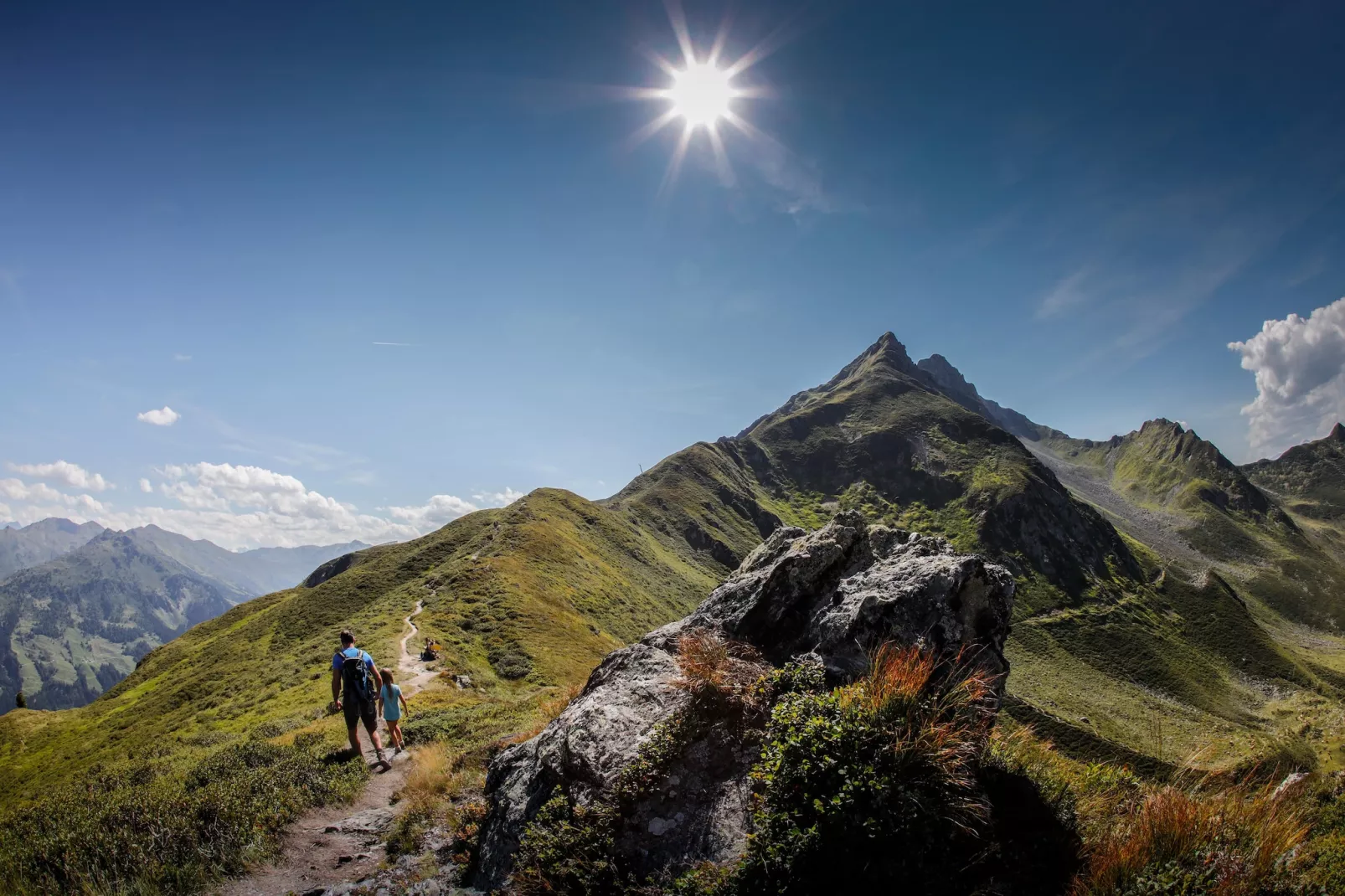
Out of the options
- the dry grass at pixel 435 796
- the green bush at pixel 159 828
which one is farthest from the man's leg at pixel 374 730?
the green bush at pixel 159 828

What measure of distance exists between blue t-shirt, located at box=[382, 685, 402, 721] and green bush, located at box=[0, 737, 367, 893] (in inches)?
144

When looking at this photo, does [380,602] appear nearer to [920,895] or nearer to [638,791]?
[638,791]

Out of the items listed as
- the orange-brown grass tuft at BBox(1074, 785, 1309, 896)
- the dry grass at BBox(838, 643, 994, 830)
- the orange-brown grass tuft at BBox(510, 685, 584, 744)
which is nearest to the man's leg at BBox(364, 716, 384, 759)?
the orange-brown grass tuft at BBox(510, 685, 584, 744)

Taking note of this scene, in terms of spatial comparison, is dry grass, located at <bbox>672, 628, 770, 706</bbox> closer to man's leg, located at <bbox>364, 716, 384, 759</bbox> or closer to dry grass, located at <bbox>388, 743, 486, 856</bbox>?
dry grass, located at <bbox>388, 743, 486, 856</bbox>

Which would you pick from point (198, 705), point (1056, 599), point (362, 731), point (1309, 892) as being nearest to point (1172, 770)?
point (1309, 892)

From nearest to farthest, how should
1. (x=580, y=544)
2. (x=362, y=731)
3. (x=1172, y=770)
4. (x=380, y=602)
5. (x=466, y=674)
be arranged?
(x=1172, y=770) → (x=362, y=731) → (x=466, y=674) → (x=380, y=602) → (x=580, y=544)

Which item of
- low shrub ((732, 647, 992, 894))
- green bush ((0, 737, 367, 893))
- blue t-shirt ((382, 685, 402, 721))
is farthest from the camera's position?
blue t-shirt ((382, 685, 402, 721))

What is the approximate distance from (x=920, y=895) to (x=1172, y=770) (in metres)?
4.94

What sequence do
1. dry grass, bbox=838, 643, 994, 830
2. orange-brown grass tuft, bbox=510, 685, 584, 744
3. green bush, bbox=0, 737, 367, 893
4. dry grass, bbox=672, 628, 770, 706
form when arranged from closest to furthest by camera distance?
dry grass, bbox=838, 643, 994, 830, green bush, bbox=0, 737, 367, 893, dry grass, bbox=672, 628, 770, 706, orange-brown grass tuft, bbox=510, 685, 584, 744

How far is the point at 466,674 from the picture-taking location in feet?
117

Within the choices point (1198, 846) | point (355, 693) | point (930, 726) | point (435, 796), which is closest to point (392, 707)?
point (355, 693)

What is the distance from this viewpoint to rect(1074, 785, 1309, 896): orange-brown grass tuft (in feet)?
17.3

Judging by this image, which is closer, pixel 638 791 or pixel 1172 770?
pixel 1172 770

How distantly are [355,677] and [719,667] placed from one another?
1153cm
